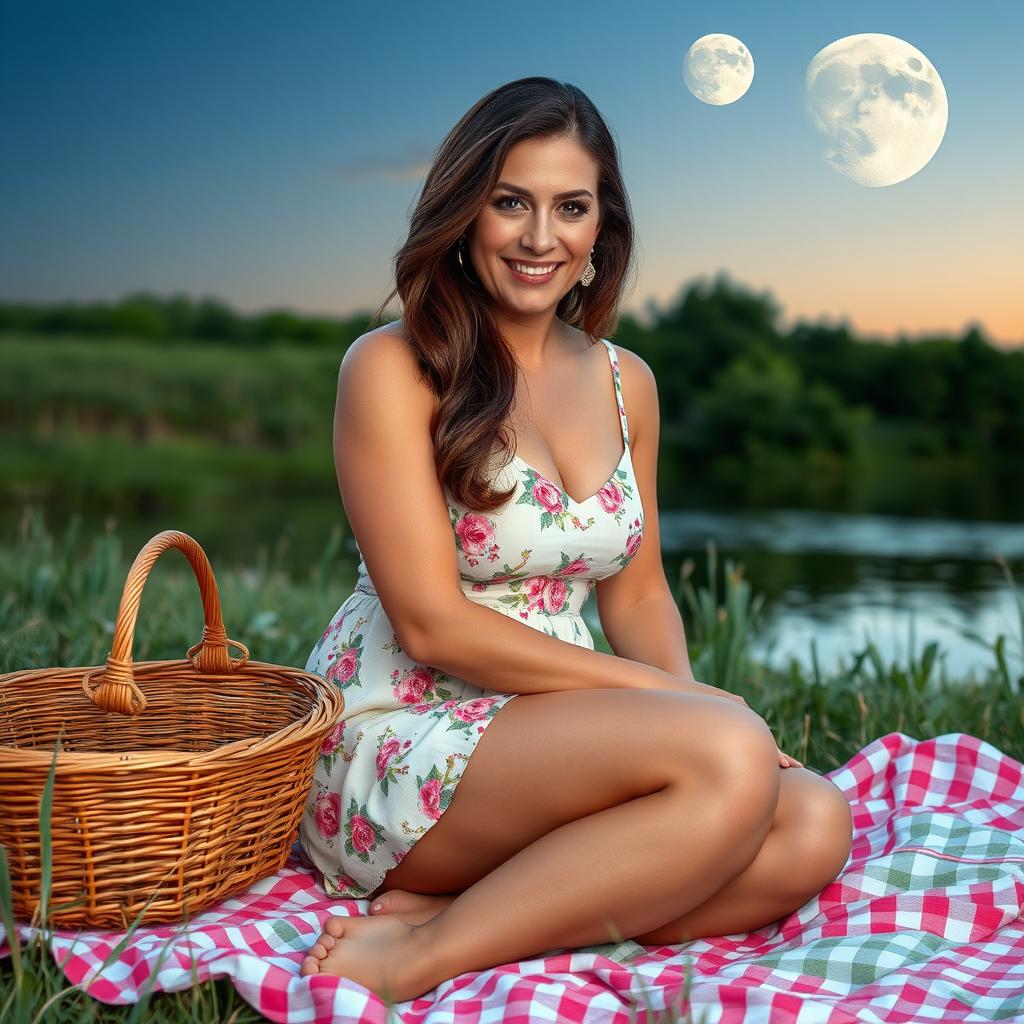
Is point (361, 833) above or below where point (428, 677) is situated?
below

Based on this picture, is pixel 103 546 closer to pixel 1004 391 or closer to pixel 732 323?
pixel 1004 391

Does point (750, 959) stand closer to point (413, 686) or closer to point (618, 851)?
point (618, 851)

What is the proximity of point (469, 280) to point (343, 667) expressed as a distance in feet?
2.28

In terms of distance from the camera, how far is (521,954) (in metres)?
1.67

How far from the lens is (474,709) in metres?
1.81

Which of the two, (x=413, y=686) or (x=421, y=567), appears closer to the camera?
(x=421, y=567)

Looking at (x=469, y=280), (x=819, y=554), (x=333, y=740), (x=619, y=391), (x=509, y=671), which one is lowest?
(x=819, y=554)

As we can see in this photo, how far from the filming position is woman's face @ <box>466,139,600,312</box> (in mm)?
1964

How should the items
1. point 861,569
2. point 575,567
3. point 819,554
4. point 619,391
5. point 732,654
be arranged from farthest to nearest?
point 819,554
point 861,569
point 732,654
point 619,391
point 575,567

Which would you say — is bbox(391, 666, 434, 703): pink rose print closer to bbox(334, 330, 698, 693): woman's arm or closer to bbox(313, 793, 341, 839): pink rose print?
bbox(334, 330, 698, 693): woman's arm

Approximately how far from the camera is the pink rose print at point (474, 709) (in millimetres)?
1792

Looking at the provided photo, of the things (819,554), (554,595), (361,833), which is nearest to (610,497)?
(554,595)

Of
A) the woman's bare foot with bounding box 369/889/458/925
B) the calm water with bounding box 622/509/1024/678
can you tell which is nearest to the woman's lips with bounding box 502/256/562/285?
the woman's bare foot with bounding box 369/889/458/925

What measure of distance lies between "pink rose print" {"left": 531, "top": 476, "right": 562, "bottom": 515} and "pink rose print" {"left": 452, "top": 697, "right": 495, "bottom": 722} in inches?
12.7
